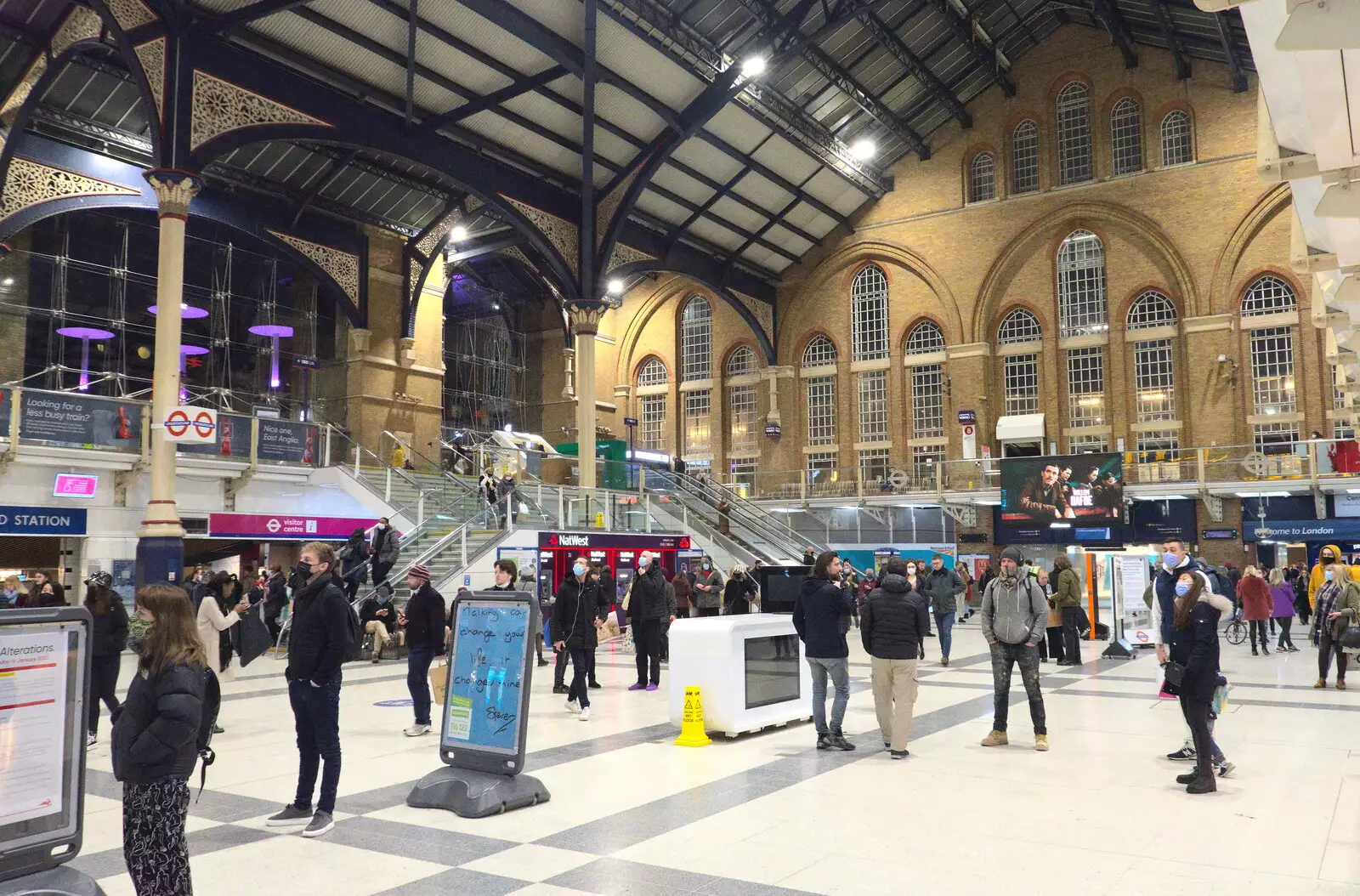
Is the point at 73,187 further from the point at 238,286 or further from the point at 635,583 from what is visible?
the point at 635,583

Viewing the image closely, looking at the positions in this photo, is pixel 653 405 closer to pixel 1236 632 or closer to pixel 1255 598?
pixel 1236 632

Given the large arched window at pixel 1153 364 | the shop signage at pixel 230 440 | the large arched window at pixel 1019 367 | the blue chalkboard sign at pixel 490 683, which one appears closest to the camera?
the blue chalkboard sign at pixel 490 683

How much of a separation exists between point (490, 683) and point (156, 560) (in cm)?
1271

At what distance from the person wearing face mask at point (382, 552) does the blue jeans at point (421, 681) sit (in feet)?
21.6

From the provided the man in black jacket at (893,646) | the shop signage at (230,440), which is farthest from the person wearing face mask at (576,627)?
the shop signage at (230,440)

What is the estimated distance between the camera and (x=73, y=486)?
60.7 feet

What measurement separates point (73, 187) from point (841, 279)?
925 inches

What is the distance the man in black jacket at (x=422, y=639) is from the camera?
905 cm

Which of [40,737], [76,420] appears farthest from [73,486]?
[40,737]

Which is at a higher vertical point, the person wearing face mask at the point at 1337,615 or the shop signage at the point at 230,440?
the shop signage at the point at 230,440

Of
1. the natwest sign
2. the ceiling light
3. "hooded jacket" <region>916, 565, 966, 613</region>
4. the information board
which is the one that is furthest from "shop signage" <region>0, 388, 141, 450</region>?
the ceiling light

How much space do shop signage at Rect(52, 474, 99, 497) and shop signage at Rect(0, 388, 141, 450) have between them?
2.04 feet

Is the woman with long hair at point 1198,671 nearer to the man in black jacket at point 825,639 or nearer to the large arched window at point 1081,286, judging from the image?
the man in black jacket at point 825,639

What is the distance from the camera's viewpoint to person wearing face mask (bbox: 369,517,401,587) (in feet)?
51.3
